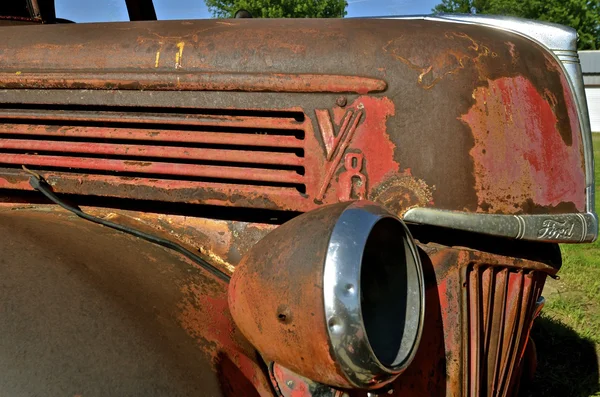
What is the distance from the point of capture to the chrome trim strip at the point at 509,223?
Answer: 1658 mm

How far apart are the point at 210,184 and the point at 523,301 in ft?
3.08

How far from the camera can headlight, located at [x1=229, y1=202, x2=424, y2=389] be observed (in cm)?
128

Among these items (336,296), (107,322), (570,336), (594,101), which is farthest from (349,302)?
(594,101)

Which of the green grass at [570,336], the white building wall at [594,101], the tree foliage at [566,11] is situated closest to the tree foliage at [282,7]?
the tree foliage at [566,11]

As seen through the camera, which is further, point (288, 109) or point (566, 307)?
point (566, 307)

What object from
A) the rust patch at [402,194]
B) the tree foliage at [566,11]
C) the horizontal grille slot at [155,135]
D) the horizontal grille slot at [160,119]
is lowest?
the tree foliage at [566,11]

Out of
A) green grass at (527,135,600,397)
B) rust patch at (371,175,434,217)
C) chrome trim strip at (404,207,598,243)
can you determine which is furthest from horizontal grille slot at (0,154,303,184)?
green grass at (527,135,600,397)

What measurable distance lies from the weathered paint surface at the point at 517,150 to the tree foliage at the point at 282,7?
89.2 ft

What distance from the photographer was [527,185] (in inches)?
68.3

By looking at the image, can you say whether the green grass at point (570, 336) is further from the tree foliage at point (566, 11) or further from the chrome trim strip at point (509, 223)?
the tree foliage at point (566, 11)

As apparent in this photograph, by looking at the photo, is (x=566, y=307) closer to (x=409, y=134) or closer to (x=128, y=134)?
(x=409, y=134)

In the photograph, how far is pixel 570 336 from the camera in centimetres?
370

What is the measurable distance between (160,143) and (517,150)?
971mm

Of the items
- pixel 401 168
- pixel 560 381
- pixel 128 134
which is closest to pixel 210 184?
pixel 128 134
